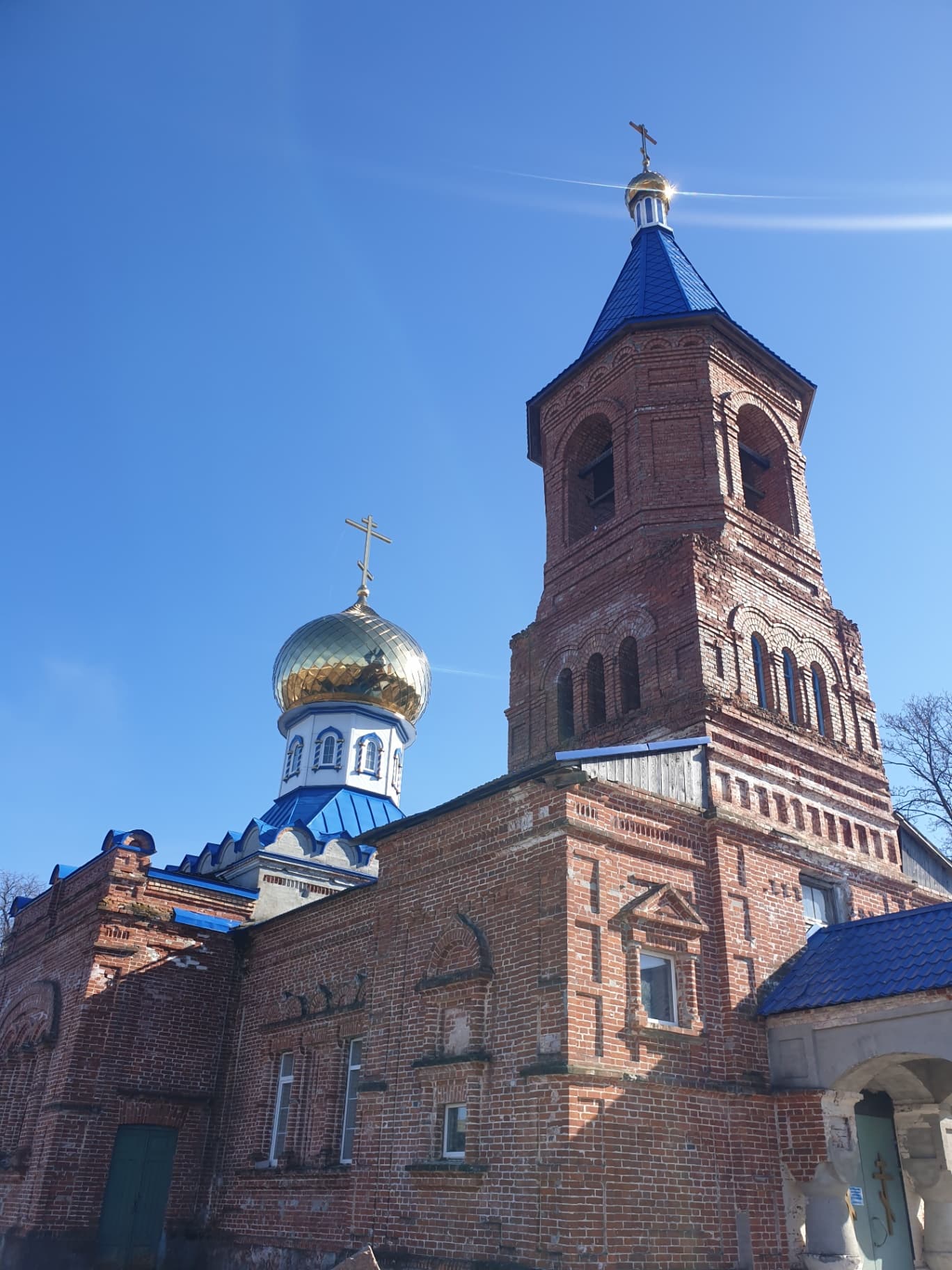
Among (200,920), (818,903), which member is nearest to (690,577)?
(818,903)

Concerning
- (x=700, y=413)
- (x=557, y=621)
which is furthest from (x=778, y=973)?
(x=700, y=413)

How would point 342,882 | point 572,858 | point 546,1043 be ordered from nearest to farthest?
point 546,1043, point 572,858, point 342,882

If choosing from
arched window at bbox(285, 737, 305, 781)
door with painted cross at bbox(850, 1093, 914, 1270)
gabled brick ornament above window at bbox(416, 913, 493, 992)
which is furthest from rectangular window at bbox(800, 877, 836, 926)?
arched window at bbox(285, 737, 305, 781)

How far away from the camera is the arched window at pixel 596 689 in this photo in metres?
13.5

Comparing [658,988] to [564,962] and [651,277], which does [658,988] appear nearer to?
[564,962]

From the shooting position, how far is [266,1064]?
13.6 metres

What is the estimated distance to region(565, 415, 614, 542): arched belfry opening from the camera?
15961 mm

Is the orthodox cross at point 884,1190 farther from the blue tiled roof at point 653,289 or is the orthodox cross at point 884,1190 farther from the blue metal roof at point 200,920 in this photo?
the blue tiled roof at point 653,289

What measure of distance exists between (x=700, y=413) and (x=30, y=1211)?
543 inches

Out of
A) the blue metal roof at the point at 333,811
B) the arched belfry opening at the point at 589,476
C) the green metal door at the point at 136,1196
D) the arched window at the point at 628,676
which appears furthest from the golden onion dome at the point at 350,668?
the green metal door at the point at 136,1196

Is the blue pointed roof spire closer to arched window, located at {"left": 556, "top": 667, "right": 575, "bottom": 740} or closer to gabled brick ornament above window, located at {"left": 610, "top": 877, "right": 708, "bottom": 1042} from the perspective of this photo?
arched window, located at {"left": 556, "top": 667, "right": 575, "bottom": 740}

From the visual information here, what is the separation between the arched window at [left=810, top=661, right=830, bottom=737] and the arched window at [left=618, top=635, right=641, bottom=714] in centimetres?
239

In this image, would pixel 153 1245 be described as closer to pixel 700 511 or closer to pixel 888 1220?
pixel 888 1220

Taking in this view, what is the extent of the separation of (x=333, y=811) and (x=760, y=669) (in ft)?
33.0
